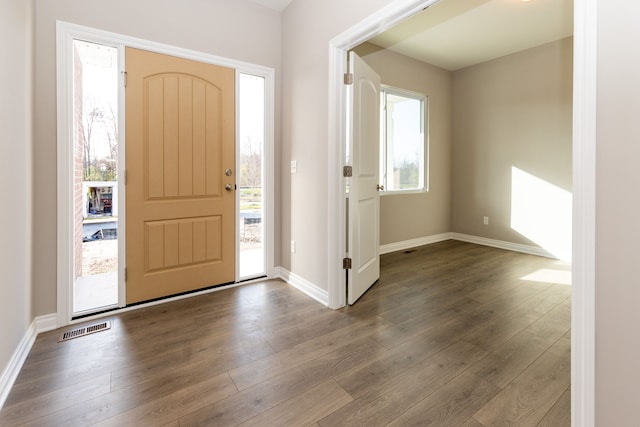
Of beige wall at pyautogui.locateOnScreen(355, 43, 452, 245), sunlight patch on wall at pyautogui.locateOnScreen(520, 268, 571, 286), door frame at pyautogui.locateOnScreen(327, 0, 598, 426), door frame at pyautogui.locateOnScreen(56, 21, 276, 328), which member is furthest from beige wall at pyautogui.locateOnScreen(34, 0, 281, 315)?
sunlight patch on wall at pyautogui.locateOnScreen(520, 268, 571, 286)

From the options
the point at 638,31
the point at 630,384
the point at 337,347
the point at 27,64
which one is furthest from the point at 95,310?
the point at 638,31

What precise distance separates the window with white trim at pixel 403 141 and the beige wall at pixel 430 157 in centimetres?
11

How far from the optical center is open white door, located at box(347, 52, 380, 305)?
8.38 ft

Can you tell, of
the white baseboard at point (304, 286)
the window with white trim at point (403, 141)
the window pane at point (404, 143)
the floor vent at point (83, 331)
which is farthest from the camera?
the window pane at point (404, 143)

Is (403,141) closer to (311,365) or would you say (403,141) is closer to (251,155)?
(251,155)

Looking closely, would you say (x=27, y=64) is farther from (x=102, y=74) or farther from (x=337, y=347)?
(x=337, y=347)

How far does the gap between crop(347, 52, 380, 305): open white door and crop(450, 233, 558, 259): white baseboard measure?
8.79 feet

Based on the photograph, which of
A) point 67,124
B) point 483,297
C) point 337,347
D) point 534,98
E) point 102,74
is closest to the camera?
point 337,347

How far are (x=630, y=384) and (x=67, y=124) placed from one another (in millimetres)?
3338

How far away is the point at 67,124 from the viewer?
7.31 feet

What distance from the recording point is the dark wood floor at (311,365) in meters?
1.41

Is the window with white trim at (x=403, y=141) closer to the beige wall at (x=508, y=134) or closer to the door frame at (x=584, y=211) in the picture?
the beige wall at (x=508, y=134)

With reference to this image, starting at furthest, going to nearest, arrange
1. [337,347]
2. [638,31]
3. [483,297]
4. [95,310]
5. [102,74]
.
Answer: [102,74]
[483,297]
[95,310]
[337,347]
[638,31]

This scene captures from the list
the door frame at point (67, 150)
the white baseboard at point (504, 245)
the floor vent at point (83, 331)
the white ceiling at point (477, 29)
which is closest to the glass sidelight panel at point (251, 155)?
the door frame at point (67, 150)
